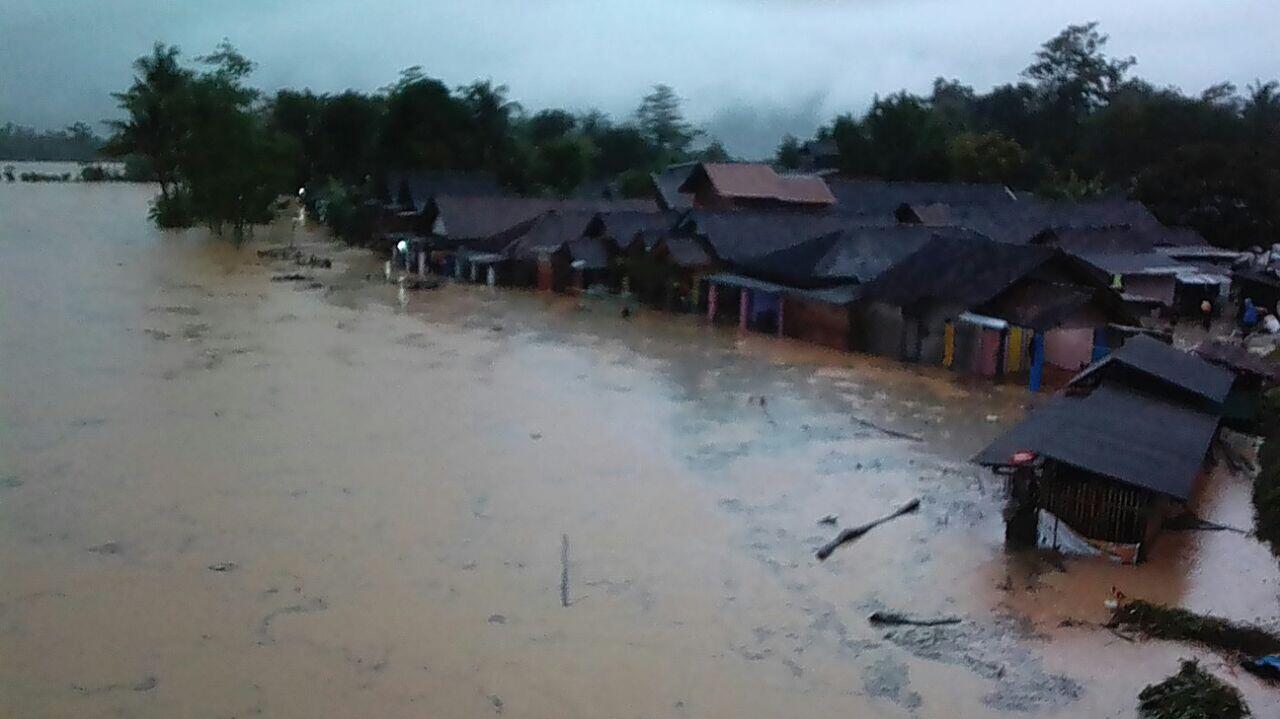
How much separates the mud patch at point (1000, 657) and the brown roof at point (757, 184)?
2702 cm

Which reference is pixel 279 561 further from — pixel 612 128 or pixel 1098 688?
pixel 612 128

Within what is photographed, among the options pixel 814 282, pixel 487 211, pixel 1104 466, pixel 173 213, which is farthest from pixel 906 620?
pixel 173 213

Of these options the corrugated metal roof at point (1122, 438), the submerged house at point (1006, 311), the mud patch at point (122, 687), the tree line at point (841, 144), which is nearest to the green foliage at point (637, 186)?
the tree line at point (841, 144)

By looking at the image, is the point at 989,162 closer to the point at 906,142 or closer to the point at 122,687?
the point at 906,142

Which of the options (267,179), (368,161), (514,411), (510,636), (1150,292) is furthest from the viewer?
(368,161)

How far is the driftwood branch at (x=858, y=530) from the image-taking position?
998 centimetres

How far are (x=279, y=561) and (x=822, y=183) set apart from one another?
2976 centimetres

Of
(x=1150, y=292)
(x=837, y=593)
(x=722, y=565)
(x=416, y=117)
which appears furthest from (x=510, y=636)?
(x=416, y=117)

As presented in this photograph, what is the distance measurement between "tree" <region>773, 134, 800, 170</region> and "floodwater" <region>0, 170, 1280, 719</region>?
39647 millimetres

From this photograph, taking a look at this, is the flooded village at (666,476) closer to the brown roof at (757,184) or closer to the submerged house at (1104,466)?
the submerged house at (1104,466)

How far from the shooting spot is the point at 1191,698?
6.74m

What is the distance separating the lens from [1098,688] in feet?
24.5

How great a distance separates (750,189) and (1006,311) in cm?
1779

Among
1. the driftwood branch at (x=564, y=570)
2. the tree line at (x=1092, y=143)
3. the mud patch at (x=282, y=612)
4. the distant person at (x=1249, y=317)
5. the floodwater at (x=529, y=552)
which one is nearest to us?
the floodwater at (x=529, y=552)
